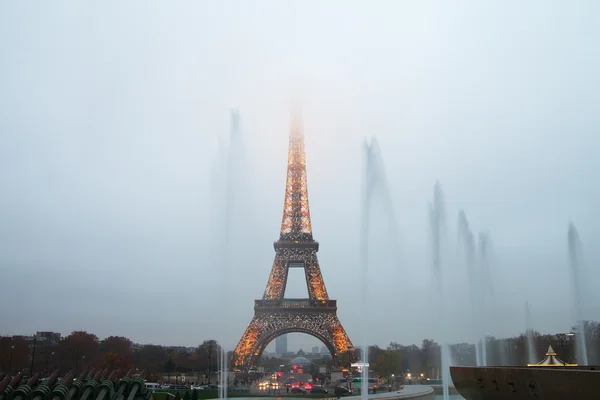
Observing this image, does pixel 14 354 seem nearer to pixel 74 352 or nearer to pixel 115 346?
pixel 74 352

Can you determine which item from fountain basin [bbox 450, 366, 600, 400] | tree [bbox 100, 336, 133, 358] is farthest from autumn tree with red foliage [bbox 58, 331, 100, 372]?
fountain basin [bbox 450, 366, 600, 400]

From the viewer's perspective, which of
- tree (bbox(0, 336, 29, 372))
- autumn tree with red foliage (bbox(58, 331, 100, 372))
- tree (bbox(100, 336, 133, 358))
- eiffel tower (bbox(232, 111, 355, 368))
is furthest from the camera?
tree (bbox(100, 336, 133, 358))

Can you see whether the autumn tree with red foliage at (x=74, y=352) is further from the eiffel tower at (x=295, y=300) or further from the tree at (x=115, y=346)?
the eiffel tower at (x=295, y=300)

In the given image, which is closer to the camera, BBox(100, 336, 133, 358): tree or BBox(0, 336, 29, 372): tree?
BBox(0, 336, 29, 372): tree

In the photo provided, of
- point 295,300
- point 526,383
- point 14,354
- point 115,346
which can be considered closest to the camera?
point 526,383

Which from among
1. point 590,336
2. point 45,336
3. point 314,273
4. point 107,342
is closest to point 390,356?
point 314,273

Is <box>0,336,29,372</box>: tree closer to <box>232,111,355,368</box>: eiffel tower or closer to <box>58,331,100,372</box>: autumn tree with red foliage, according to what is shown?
<box>58,331,100,372</box>: autumn tree with red foliage

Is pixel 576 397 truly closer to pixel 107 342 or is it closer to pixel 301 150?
pixel 301 150

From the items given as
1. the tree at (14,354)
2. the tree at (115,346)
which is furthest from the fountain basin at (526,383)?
the tree at (115,346)

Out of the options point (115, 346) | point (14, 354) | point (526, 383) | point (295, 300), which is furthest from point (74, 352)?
point (526, 383)
